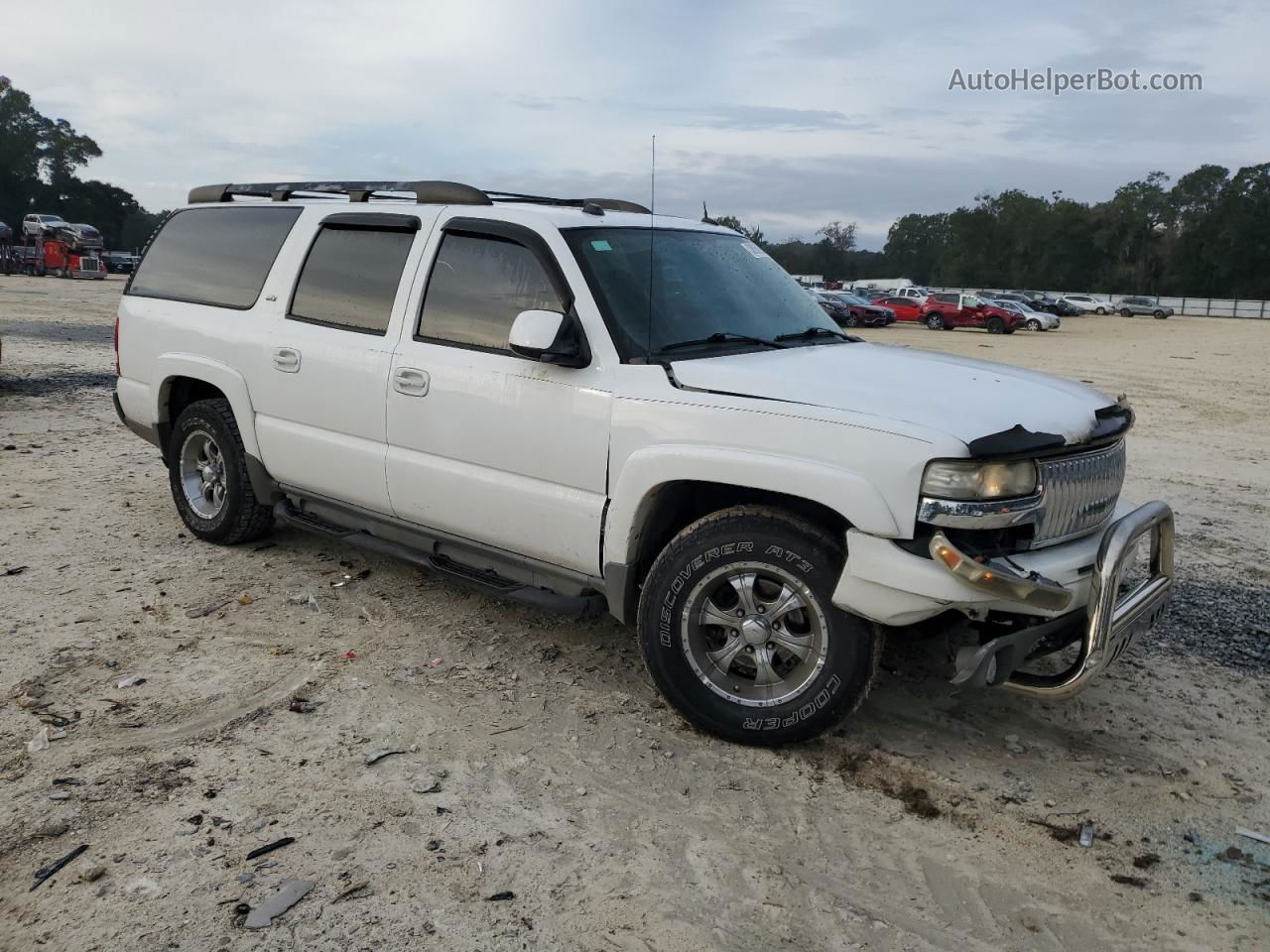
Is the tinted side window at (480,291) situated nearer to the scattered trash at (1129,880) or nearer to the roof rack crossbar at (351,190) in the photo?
the roof rack crossbar at (351,190)

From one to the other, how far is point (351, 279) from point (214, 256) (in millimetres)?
1343

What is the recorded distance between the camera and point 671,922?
285 cm

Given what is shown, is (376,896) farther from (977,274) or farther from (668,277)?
(977,274)

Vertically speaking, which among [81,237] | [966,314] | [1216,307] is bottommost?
[966,314]

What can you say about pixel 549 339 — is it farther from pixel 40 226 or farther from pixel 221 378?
pixel 40 226

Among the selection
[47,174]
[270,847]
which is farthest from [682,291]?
[47,174]

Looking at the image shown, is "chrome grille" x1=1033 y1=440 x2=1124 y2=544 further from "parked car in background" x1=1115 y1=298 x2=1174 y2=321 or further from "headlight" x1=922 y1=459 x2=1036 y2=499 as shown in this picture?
"parked car in background" x1=1115 y1=298 x2=1174 y2=321

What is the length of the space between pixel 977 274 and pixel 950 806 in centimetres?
11963

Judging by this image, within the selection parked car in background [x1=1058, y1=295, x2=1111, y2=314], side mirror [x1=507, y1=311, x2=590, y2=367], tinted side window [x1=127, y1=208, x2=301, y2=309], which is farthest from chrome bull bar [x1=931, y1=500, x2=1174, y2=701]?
parked car in background [x1=1058, y1=295, x2=1111, y2=314]

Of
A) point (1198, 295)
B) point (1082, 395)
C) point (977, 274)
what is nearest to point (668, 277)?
point (1082, 395)

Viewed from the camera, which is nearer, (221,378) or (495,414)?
(495,414)

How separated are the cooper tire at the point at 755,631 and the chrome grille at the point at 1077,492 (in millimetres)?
710

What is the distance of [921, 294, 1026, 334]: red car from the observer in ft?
132

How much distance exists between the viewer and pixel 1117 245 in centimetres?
10475
